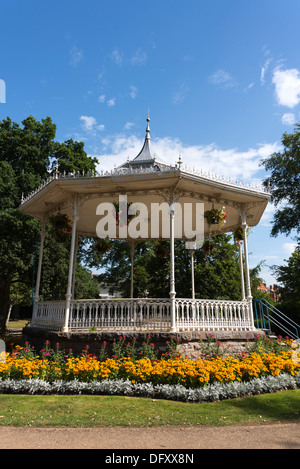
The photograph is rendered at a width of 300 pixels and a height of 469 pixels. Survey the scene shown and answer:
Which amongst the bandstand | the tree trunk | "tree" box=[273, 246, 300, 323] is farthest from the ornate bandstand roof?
"tree" box=[273, 246, 300, 323]

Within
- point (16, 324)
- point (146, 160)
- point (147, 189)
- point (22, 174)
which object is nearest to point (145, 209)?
point (146, 160)

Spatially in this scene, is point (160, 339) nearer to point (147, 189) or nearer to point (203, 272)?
point (147, 189)

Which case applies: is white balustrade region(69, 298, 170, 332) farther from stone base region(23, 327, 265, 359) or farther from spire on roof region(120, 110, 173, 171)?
spire on roof region(120, 110, 173, 171)

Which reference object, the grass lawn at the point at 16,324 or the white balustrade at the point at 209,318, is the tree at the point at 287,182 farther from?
the grass lawn at the point at 16,324

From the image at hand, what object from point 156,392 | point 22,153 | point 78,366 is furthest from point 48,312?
point 22,153

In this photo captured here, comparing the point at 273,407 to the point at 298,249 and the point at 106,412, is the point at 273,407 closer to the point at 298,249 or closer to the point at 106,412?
the point at 106,412

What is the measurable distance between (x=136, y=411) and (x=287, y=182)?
23.2m

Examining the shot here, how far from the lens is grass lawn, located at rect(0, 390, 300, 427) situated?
4.37 m

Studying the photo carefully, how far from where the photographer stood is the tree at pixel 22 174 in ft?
50.6

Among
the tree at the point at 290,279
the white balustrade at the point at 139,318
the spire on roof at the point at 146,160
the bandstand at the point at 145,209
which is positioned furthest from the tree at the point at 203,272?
the white balustrade at the point at 139,318

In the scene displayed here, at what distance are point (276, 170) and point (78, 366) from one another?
2330cm

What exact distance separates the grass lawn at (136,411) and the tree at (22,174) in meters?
11.0

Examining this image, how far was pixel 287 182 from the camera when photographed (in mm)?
23891

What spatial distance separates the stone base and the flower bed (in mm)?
473
